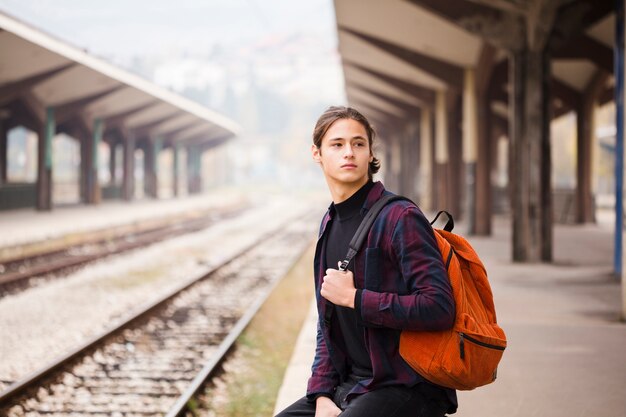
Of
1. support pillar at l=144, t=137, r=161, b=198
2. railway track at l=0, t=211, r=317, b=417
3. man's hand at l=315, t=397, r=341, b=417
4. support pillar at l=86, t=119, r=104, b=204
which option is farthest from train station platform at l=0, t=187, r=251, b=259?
man's hand at l=315, t=397, r=341, b=417

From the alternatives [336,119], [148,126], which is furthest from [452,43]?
[148,126]

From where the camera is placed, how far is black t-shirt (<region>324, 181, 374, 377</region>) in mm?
2457

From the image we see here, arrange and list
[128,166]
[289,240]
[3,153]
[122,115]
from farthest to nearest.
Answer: [128,166]
[122,115]
[3,153]
[289,240]

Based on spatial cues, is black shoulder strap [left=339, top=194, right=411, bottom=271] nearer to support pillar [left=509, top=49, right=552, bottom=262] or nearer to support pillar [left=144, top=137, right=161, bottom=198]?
support pillar [left=509, top=49, right=552, bottom=262]

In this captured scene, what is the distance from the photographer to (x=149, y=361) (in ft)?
23.2

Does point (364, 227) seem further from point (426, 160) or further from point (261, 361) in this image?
point (426, 160)

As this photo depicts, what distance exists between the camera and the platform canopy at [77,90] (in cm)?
2050

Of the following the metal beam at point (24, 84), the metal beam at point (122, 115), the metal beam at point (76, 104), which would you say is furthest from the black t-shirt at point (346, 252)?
the metal beam at point (122, 115)

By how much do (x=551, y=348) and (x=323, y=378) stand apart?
13.5 feet

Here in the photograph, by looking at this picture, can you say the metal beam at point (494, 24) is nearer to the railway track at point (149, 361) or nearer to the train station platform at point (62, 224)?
the railway track at point (149, 361)

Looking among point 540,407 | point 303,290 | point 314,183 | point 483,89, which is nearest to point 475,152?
point 483,89

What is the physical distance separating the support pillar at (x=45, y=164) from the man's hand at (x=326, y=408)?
27.4 m

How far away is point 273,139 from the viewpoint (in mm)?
121375

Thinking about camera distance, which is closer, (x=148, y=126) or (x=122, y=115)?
(x=122, y=115)
